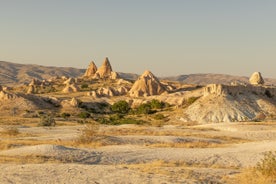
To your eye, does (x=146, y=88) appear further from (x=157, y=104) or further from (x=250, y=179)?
(x=250, y=179)

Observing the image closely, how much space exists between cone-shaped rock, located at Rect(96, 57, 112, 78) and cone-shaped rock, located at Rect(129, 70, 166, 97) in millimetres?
35741

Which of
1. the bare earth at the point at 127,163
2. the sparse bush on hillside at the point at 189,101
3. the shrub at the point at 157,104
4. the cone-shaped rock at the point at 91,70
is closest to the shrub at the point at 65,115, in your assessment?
the shrub at the point at 157,104

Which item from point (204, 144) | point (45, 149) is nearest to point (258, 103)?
point (204, 144)

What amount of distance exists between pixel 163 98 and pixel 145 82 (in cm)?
998

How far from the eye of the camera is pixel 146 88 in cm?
9125

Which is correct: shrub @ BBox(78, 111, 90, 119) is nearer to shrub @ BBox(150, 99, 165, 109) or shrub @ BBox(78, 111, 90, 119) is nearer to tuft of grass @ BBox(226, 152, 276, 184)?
shrub @ BBox(150, 99, 165, 109)

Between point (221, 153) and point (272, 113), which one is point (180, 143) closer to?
point (221, 153)

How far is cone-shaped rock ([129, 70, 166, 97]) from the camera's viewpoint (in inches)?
3570

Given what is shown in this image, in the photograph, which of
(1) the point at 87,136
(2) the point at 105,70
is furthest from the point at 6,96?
(1) the point at 87,136

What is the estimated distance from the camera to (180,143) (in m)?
29.2

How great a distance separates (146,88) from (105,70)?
128 feet

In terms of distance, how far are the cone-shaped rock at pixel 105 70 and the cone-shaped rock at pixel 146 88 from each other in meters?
35.7

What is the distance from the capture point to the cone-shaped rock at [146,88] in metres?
90.7

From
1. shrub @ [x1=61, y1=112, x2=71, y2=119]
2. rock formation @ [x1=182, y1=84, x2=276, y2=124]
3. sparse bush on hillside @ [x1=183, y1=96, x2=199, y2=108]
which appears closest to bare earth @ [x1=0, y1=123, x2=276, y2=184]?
rock formation @ [x1=182, y1=84, x2=276, y2=124]
